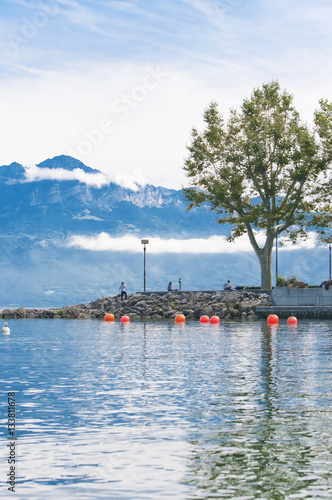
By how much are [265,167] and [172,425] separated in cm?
5047

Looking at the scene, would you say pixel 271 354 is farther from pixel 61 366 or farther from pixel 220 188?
pixel 220 188

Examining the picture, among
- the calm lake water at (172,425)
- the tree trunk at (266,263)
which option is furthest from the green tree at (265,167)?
the calm lake water at (172,425)

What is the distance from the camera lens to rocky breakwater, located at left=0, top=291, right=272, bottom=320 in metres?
61.7

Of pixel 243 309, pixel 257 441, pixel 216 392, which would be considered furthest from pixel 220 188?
pixel 257 441

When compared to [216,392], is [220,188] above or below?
above

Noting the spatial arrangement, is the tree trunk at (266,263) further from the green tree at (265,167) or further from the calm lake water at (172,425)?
the calm lake water at (172,425)

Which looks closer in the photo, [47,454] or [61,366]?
[47,454]

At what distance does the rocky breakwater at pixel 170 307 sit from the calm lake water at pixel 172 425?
1270 inches

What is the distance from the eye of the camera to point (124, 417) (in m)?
15.6

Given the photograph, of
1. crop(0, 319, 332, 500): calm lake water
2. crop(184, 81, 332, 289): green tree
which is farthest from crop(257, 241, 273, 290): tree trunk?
crop(0, 319, 332, 500): calm lake water

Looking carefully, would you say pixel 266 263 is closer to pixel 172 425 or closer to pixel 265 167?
pixel 265 167

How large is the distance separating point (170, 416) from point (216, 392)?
340 cm

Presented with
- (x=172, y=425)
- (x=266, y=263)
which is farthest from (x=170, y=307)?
(x=172, y=425)

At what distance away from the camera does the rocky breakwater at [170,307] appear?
61656mm
